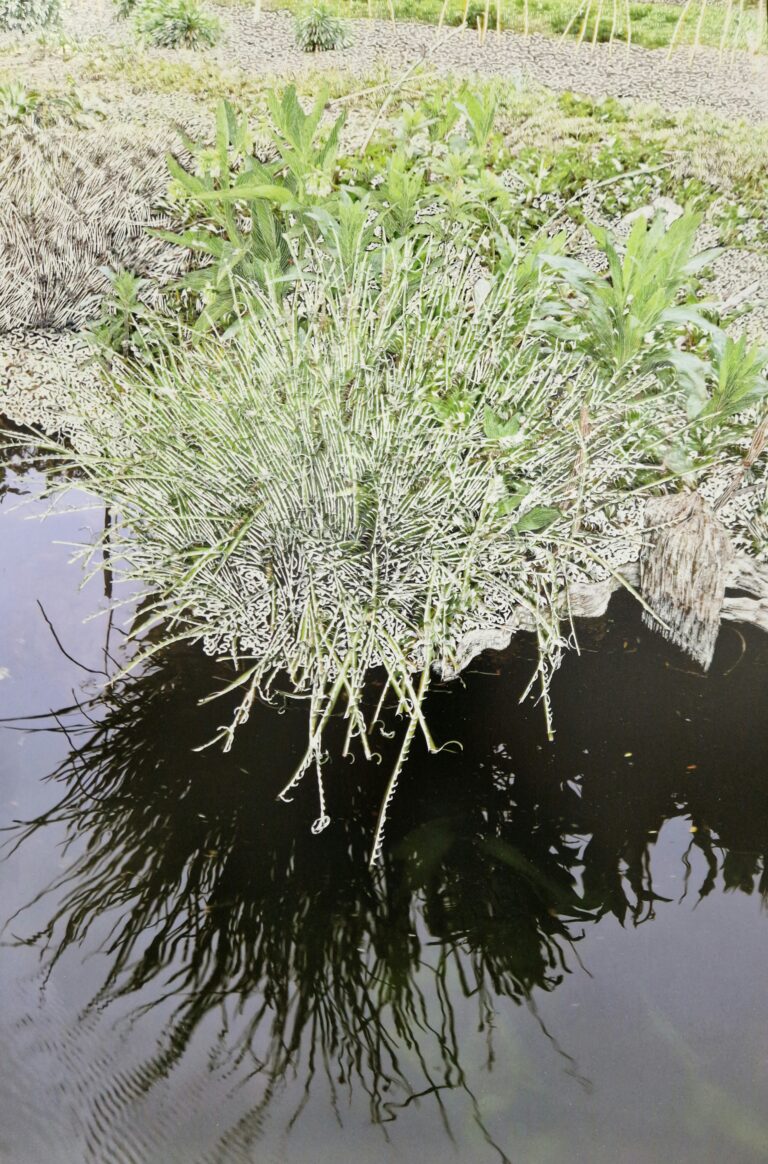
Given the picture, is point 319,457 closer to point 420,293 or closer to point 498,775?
point 420,293

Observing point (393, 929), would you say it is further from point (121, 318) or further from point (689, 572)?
point (121, 318)

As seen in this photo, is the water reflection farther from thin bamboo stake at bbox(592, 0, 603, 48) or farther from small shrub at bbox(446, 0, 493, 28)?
small shrub at bbox(446, 0, 493, 28)

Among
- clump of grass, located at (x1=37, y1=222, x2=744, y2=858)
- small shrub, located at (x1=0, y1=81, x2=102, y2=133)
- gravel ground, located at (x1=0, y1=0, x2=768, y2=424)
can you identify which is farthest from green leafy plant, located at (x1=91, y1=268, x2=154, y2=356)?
small shrub, located at (x1=0, y1=81, x2=102, y2=133)

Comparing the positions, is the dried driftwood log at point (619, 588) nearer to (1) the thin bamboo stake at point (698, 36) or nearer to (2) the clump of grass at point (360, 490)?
(2) the clump of grass at point (360, 490)

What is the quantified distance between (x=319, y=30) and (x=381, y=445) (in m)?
2.65

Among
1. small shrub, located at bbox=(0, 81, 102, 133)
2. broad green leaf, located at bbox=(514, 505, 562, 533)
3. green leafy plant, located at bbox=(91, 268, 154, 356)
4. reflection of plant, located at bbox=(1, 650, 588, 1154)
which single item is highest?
small shrub, located at bbox=(0, 81, 102, 133)

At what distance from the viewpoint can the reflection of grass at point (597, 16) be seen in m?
2.97

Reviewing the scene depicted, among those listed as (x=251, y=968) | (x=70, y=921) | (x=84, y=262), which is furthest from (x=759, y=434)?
(x=84, y=262)

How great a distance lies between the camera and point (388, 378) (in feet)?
4.70

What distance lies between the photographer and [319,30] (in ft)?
10.7

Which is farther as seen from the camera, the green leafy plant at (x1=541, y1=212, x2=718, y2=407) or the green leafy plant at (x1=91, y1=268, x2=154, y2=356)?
the green leafy plant at (x1=91, y1=268, x2=154, y2=356)

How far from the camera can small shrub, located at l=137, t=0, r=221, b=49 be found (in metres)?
3.36

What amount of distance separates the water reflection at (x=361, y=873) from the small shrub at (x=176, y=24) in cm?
298

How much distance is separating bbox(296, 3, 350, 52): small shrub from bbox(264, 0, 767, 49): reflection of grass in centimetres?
6
